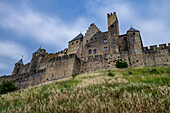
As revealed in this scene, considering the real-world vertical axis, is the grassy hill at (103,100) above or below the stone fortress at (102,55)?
below

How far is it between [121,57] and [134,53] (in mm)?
2451

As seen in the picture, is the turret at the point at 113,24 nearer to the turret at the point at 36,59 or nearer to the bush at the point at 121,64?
the bush at the point at 121,64

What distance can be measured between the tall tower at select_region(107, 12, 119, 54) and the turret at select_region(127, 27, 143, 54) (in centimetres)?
296

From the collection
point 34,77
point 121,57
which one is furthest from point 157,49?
point 34,77

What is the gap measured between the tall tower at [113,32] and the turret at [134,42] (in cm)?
296

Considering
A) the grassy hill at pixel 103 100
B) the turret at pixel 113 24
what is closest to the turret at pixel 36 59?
the turret at pixel 113 24

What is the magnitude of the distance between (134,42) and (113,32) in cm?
596

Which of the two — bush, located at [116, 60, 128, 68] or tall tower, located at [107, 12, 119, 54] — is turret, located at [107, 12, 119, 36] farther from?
bush, located at [116, 60, 128, 68]

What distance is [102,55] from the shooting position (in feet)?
85.9

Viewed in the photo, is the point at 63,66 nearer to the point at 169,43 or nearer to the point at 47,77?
the point at 47,77

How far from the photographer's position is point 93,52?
1182 inches

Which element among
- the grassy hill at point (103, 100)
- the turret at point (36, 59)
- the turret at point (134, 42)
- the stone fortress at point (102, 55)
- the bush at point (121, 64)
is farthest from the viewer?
the turret at point (36, 59)

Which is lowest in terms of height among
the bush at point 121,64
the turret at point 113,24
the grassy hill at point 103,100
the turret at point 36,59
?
the grassy hill at point 103,100

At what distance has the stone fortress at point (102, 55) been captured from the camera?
2352 cm
